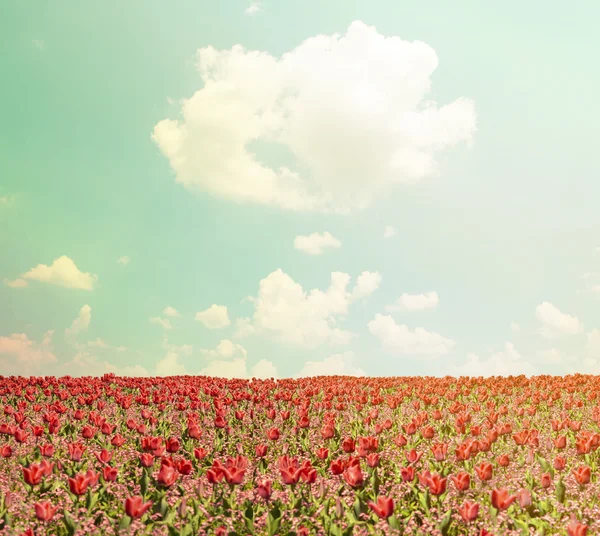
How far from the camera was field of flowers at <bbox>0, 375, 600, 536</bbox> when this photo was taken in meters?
5.70

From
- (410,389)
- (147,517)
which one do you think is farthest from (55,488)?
(410,389)

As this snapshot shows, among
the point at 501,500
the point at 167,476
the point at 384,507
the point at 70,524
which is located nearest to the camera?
the point at 384,507

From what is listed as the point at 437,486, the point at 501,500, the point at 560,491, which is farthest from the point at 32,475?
the point at 560,491

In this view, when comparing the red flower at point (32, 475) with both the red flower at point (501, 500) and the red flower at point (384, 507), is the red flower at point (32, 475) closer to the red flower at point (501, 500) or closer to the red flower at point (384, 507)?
the red flower at point (384, 507)

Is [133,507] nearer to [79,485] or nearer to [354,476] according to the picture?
[79,485]

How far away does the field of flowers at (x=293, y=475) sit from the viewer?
5.70 m

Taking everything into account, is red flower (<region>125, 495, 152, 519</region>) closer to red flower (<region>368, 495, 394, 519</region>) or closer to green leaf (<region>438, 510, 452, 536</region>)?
red flower (<region>368, 495, 394, 519</region>)

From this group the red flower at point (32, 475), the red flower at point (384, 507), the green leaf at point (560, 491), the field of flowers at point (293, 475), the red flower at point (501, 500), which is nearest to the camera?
the red flower at point (384, 507)

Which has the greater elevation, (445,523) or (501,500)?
(501,500)

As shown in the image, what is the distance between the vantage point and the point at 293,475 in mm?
5707

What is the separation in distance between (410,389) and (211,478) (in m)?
12.4

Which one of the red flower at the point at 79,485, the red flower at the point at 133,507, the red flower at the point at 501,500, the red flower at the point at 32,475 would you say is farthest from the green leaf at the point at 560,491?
the red flower at the point at 32,475

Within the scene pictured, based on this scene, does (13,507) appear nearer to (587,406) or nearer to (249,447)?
(249,447)

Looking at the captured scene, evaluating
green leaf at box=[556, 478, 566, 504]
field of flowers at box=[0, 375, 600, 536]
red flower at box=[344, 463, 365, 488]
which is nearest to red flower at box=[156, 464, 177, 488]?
field of flowers at box=[0, 375, 600, 536]
